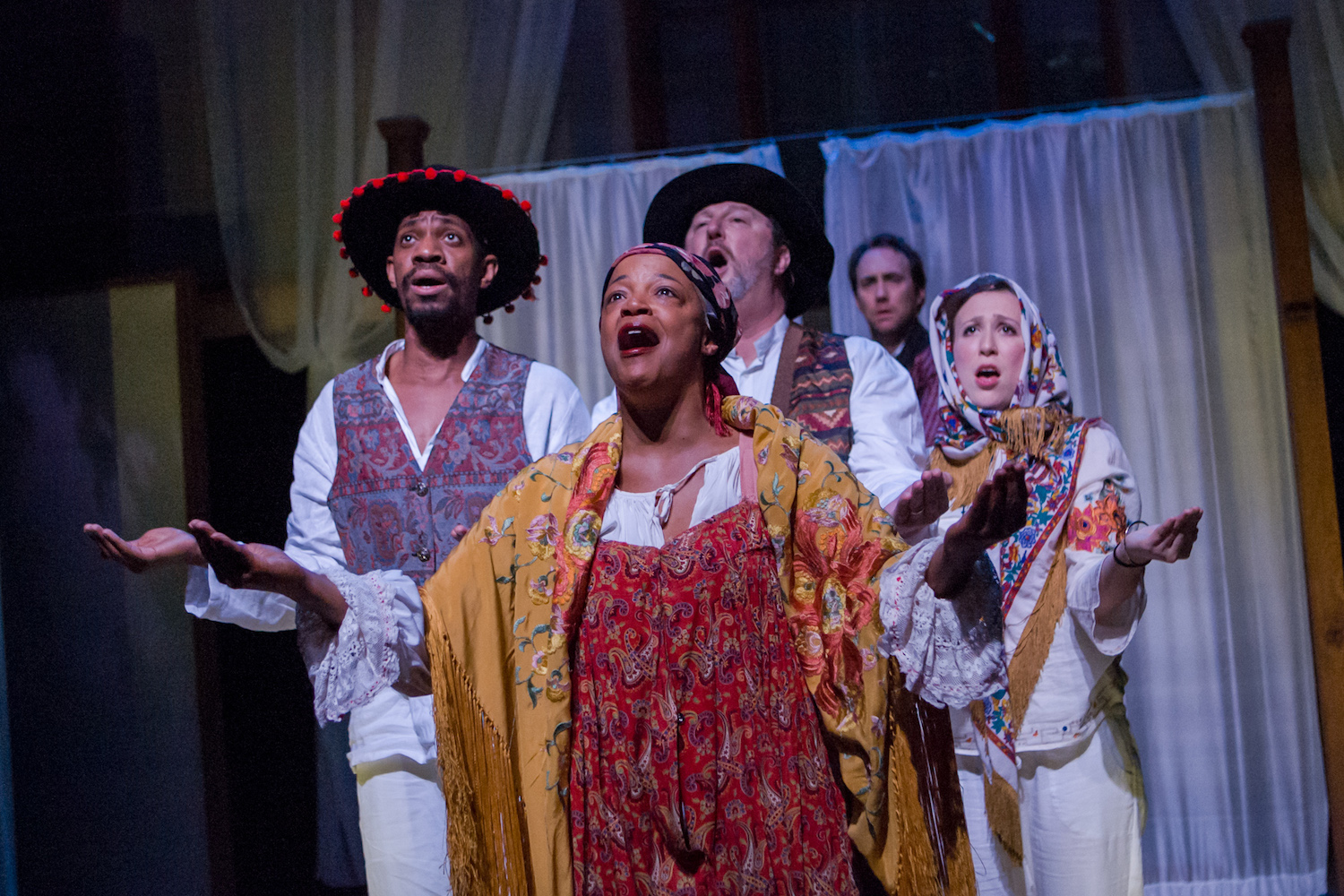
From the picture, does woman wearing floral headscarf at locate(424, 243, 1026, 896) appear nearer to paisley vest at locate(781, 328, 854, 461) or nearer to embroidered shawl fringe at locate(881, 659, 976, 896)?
embroidered shawl fringe at locate(881, 659, 976, 896)

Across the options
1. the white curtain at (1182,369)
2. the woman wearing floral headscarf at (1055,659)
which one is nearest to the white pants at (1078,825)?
the woman wearing floral headscarf at (1055,659)

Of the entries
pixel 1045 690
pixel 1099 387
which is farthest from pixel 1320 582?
pixel 1045 690

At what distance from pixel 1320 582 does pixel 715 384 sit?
8.63ft

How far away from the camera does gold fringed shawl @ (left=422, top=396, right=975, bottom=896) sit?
6.60 feet

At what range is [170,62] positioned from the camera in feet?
13.2

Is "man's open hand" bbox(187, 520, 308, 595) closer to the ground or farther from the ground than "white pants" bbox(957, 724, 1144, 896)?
farther from the ground

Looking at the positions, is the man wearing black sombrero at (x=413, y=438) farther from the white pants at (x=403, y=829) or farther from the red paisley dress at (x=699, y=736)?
the red paisley dress at (x=699, y=736)

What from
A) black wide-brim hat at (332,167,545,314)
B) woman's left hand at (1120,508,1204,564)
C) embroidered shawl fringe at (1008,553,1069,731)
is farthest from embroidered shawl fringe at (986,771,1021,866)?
black wide-brim hat at (332,167,545,314)

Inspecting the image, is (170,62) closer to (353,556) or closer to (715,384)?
(353,556)

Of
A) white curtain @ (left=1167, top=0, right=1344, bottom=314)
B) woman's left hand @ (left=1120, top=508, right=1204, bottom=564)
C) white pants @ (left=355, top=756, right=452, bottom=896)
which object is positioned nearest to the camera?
woman's left hand @ (left=1120, top=508, right=1204, bottom=564)

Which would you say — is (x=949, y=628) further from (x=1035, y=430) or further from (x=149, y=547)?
(x=149, y=547)

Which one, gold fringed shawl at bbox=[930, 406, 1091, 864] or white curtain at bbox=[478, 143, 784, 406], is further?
white curtain at bbox=[478, 143, 784, 406]

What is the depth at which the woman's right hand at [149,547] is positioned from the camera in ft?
7.38

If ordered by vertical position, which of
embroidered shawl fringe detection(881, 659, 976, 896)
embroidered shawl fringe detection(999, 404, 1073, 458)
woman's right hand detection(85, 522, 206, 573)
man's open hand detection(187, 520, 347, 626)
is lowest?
embroidered shawl fringe detection(881, 659, 976, 896)
